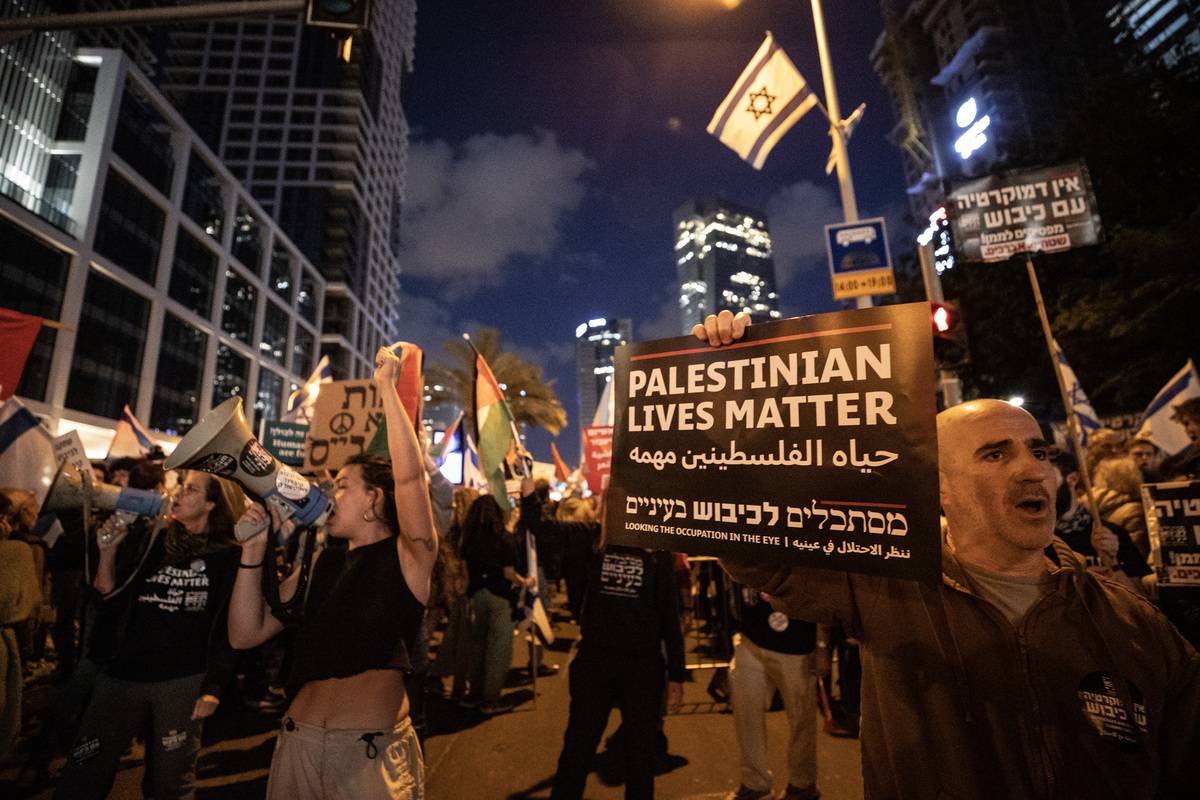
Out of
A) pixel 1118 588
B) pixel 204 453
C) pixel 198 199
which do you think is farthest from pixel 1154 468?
pixel 198 199

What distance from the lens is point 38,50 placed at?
2808 centimetres

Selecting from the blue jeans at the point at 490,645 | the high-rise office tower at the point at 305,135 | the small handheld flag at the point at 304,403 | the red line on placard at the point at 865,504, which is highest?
the high-rise office tower at the point at 305,135

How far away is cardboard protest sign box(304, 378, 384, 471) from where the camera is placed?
19.7 ft

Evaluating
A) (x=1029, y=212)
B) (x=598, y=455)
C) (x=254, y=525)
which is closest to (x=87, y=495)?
(x=254, y=525)

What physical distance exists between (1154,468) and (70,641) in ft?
38.2

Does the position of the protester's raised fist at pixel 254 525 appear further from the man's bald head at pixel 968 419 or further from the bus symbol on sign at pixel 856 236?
the bus symbol on sign at pixel 856 236

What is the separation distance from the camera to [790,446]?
1926mm

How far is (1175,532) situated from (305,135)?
9109 cm

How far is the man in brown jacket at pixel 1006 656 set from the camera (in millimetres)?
1576

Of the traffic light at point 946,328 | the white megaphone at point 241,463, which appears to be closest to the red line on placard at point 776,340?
the white megaphone at point 241,463

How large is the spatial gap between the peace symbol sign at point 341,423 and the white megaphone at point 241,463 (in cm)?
358

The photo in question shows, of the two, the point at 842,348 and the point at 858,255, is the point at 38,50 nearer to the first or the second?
the point at 858,255

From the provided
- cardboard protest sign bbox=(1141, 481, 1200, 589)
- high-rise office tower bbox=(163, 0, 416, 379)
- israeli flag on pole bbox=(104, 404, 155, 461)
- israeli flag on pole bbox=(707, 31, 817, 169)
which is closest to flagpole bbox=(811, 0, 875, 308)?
israeli flag on pole bbox=(707, 31, 817, 169)

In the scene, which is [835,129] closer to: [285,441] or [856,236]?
[856,236]
